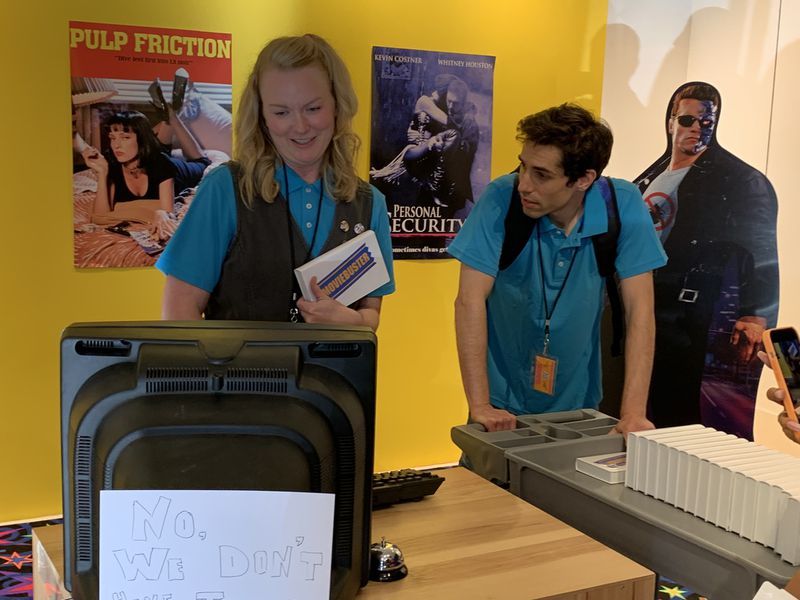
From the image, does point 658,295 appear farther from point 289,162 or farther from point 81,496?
point 81,496

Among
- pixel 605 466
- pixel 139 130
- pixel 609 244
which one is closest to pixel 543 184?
pixel 609 244

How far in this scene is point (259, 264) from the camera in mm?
1838

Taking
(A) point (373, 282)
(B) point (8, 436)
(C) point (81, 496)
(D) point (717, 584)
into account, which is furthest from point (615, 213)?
(B) point (8, 436)

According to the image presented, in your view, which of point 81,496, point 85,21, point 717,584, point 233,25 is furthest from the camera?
point 233,25

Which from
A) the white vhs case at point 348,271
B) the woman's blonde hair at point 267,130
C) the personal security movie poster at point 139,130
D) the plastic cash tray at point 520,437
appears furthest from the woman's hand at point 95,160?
the plastic cash tray at point 520,437

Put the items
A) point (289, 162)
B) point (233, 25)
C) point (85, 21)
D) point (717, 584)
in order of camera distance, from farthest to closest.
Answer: point (233, 25) → point (85, 21) → point (289, 162) → point (717, 584)

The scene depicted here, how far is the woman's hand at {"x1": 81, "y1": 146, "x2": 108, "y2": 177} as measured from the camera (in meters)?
3.37

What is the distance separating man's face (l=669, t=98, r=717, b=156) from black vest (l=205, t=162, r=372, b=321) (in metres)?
2.85

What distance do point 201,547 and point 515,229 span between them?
1.55m

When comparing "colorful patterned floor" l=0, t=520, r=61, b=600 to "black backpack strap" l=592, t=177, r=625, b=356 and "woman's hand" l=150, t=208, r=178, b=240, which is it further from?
"black backpack strap" l=592, t=177, r=625, b=356

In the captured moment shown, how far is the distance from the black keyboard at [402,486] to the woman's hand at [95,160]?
2.48 meters

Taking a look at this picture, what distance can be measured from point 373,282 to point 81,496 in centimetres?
106

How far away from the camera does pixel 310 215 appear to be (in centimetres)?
188

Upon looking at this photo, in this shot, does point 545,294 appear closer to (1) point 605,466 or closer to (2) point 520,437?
(2) point 520,437
